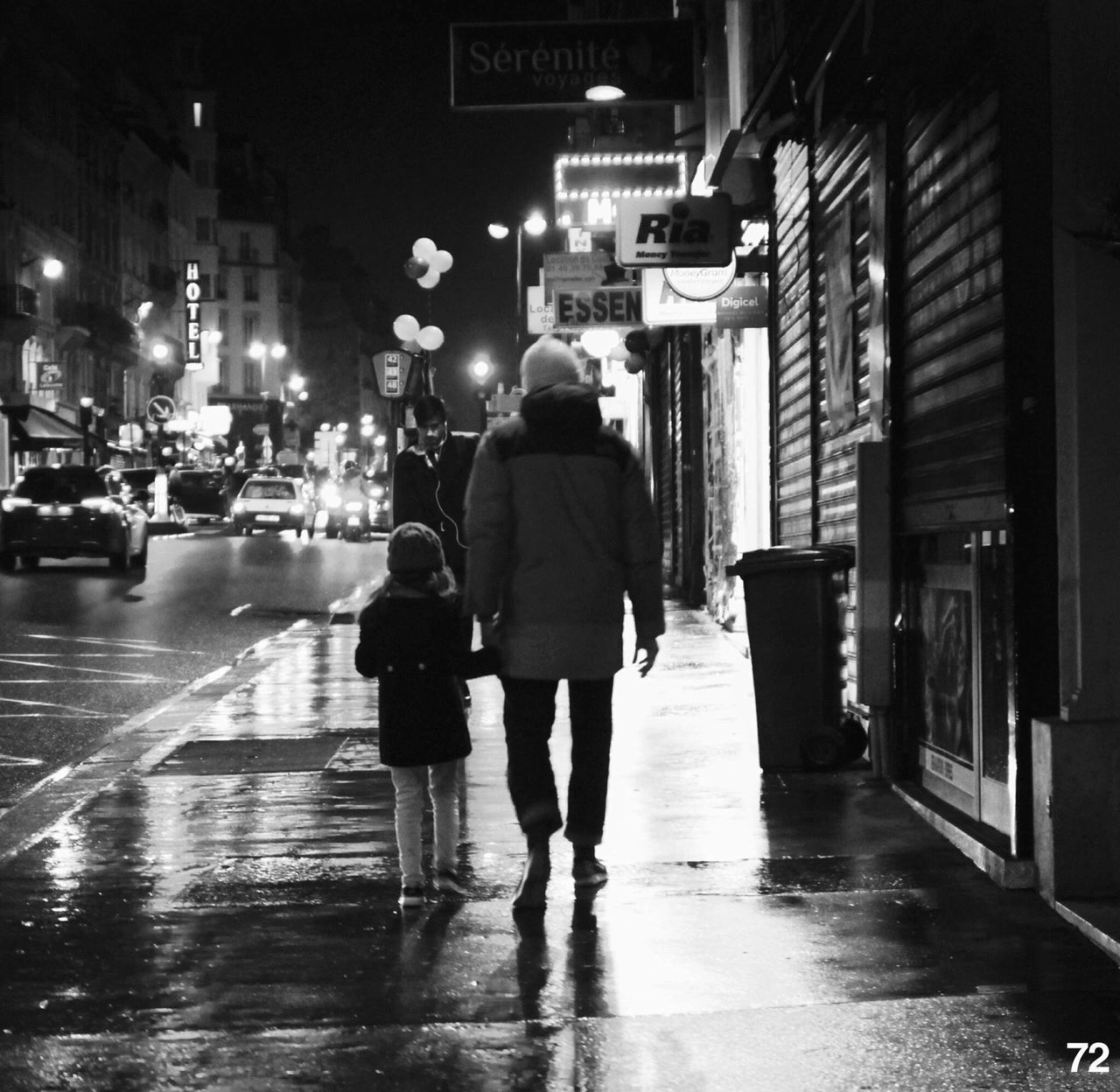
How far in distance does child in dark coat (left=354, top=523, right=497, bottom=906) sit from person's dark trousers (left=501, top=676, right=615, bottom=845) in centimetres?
17

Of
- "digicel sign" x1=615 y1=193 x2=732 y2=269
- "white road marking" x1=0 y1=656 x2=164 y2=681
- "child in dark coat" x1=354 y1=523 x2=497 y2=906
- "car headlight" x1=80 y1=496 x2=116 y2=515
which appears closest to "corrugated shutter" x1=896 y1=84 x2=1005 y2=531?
"child in dark coat" x1=354 y1=523 x2=497 y2=906

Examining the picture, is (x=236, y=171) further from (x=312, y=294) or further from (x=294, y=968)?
(x=294, y=968)

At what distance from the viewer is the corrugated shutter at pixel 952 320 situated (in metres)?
7.16

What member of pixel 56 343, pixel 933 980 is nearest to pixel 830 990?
pixel 933 980

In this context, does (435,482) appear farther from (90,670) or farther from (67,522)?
(67,522)

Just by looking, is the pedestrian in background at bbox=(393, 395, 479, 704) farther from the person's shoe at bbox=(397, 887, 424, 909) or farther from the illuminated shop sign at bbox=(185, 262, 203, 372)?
the illuminated shop sign at bbox=(185, 262, 203, 372)

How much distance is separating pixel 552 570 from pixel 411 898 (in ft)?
3.96

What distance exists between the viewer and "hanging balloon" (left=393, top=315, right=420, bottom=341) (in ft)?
90.4

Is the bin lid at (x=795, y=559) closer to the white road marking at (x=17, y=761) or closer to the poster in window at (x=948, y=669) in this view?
the poster in window at (x=948, y=669)

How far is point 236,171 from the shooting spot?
431ft

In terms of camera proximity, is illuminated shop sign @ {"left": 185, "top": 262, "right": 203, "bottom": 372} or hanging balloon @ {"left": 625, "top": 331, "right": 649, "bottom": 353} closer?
hanging balloon @ {"left": 625, "top": 331, "right": 649, "bottom": 353}

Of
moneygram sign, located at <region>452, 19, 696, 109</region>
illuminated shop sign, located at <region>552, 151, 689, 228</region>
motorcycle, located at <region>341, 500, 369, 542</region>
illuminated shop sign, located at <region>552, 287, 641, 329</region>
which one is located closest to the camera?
moneygram sign, located at <region>452, 19, 696, 109</region>

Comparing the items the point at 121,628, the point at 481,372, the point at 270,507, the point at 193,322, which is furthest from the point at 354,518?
the point at 193,322

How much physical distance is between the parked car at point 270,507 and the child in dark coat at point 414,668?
45246mm
